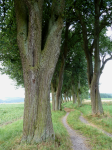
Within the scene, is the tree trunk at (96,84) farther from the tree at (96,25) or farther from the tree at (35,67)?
the tree at (35,67)

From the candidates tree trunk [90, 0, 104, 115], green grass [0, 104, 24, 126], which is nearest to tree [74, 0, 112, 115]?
tree trunk [90, 0, 104, 115]

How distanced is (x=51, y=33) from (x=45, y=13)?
3130 millimetres

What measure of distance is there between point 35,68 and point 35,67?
0.14 feet

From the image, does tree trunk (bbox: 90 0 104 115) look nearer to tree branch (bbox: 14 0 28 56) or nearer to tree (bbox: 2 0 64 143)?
tree (bbox: 2 0 64 143)

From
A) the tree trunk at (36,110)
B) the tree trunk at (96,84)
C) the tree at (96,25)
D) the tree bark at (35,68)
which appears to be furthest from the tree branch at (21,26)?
the tree trunk at (96,84)

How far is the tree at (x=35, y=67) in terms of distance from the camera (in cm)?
434

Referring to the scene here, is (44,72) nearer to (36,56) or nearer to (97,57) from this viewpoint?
(36,56)

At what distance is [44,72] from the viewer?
15.5ft

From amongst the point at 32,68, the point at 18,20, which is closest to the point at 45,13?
the point at 18,20

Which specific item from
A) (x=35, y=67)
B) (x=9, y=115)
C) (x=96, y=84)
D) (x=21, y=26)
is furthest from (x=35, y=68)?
(x=9, y=115)

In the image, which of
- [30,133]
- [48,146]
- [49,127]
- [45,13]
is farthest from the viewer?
[45,13]

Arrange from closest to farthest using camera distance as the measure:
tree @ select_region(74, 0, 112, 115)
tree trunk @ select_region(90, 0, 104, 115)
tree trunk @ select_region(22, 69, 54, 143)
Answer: tree trunk @ select_region(22, 69, 54, 143)
tree @ select_region(74, 0, 112, 115)
tree trunk @ select_region(90, 0, 104, 115)

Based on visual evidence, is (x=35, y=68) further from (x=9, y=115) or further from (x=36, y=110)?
(x=9, y=115)

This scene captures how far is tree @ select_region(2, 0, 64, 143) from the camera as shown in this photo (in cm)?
434
